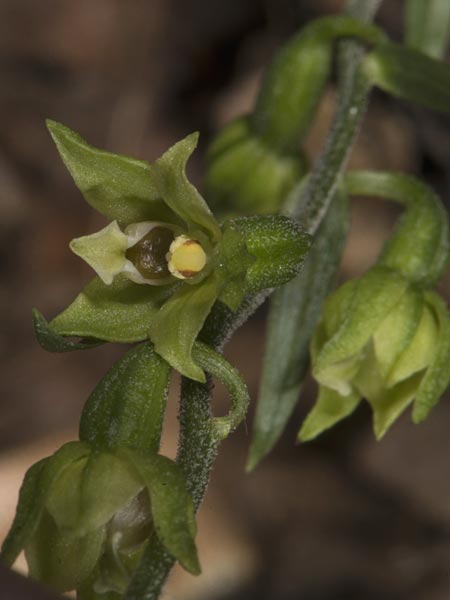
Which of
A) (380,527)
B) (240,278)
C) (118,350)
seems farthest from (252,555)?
(240,278)

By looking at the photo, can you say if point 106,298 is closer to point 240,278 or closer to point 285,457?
point 240,278

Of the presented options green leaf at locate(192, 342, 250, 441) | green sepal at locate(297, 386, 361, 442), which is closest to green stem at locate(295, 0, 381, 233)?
green sepal at locate(297, 386, 361, 442)

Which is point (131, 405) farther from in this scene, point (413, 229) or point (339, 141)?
point (339, 141)

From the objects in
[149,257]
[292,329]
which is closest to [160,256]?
[149,257]

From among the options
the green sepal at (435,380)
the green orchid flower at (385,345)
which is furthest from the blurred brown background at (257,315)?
the green sepal at (435,380)

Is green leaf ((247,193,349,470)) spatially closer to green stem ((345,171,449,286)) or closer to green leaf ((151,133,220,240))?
green stem ((345,171,449,286))
